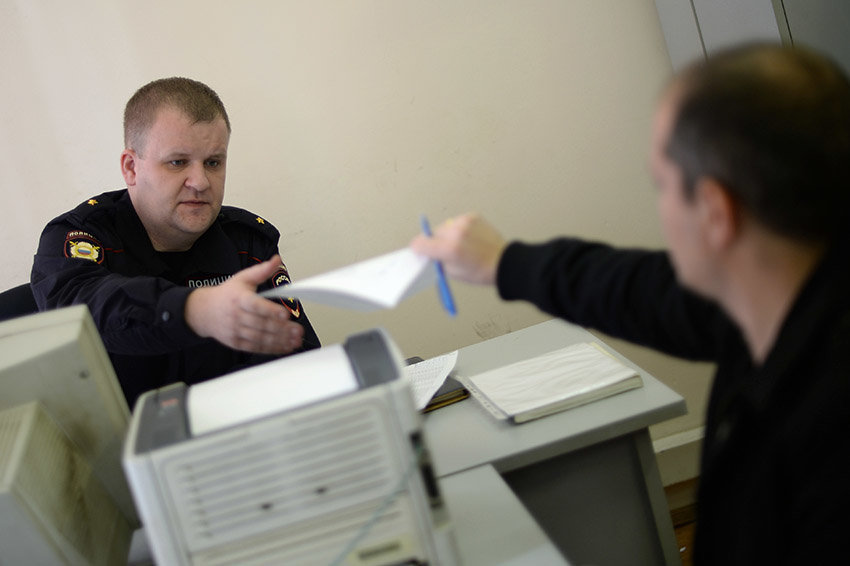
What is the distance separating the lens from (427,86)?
2598mm

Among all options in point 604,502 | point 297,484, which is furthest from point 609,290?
point 604,502

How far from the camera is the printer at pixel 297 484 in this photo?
2.94 feet

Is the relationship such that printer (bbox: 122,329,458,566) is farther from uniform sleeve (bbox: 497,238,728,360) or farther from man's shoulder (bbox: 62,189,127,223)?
man's shoulder (bbox: 62,189,127,223)

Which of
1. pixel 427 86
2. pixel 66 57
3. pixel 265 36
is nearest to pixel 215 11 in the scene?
pixel 265 36

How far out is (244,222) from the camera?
85.9 inches

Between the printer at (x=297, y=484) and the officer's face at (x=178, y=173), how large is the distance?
1.12 m

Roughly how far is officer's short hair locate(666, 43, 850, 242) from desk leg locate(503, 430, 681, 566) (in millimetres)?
807

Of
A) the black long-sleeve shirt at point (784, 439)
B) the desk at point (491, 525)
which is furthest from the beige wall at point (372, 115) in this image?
the black long-sleeve shirt at point (784, 439)

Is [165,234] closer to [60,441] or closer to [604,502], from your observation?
[60,441]

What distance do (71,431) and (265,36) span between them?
1649mm

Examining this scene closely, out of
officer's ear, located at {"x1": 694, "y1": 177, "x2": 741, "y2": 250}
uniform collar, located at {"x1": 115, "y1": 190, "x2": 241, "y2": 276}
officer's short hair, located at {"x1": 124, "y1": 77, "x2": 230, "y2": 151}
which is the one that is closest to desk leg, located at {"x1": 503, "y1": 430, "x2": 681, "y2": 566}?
officer's ear, located at {"x1": 694, "y1": 177, "x2": 741, "y2": 250}

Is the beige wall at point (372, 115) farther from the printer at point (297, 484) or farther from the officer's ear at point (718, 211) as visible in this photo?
the officer's ear at point (718, 211)

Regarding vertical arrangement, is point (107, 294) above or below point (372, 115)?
below

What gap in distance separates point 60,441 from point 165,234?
101cm
